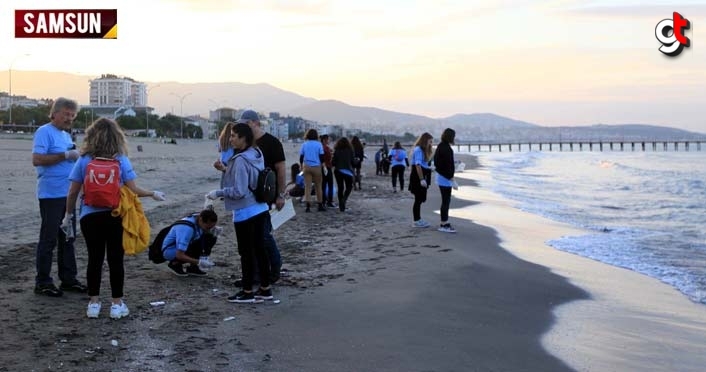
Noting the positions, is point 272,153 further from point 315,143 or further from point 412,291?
point 315,143

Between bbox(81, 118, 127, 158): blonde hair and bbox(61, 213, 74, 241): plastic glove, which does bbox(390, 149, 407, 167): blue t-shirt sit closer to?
bbox(61, 213, 74, 241): plastic glove

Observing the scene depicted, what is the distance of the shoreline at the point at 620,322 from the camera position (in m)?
4.54

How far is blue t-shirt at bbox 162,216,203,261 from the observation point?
6.62m

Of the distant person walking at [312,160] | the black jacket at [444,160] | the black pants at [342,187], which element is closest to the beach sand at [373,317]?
the black jacket at [444,160]

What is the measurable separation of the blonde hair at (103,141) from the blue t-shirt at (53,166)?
0.63 meters

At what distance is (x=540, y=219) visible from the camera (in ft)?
45.0

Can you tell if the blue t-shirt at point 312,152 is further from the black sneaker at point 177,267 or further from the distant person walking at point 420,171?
the black sneaker at point 177,267

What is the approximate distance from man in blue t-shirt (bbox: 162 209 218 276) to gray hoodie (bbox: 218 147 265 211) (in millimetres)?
1100

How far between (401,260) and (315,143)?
489 centimetres

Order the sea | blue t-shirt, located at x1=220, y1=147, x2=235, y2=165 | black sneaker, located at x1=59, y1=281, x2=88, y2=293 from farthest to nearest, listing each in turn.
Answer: the sea → blue t-shirt, located at x1=220, y1=147, x2=235, y2=165 → black sneaker, located at x1=59, y1=281, x2=88, y2=293

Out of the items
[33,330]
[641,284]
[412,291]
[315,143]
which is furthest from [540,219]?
[33,330]

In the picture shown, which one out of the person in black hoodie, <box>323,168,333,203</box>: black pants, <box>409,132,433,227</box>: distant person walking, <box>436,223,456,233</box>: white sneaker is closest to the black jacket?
the person in black hoodie

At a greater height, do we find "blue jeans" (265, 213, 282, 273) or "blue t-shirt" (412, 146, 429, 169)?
"blue t-shirt" (412, 146, 429, 169)

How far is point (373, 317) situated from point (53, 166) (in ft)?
9.26
